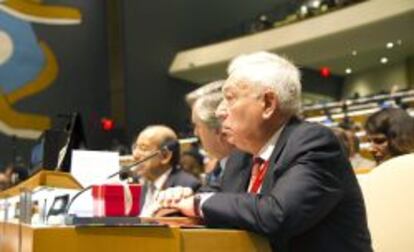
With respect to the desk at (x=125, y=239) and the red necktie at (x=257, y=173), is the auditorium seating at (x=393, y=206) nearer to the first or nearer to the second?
the red necktie at (x=257, y=173)

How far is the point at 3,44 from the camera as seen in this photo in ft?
44.0

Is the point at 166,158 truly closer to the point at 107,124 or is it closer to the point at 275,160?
the point at 275,160

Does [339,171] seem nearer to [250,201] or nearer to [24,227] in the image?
[250,201]

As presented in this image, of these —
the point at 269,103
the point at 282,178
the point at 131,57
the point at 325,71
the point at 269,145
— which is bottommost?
the point at 282,178

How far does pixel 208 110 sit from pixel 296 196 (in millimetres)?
1445

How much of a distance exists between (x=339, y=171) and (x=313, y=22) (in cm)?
1204

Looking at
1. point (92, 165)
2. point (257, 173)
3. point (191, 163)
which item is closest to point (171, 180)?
point (92, 165)

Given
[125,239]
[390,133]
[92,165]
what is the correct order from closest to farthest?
[125,239]
[92,165]
[390,133]

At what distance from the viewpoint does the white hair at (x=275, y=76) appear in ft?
5.52

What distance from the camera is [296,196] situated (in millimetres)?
1387

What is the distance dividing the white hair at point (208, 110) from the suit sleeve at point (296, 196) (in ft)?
4.02

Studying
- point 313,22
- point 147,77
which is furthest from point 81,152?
point 147,77

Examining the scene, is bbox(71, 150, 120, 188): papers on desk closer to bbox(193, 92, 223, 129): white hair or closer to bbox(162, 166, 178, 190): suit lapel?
bbox(193, 92, 223, 129): white hair

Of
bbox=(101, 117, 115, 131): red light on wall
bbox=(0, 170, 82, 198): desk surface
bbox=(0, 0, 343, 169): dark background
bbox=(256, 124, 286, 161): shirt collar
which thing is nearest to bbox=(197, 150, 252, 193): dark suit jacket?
bbox=(256, 124, 286, 161): shirt collar
